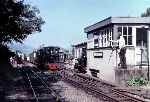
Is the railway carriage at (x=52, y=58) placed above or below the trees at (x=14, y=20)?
below

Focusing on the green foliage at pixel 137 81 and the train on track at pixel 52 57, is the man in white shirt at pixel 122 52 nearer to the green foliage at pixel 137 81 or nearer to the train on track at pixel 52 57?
the green foliage at pixel 137 81

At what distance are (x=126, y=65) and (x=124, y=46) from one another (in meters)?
A: 1.35

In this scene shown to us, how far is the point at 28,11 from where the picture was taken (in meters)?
52.2

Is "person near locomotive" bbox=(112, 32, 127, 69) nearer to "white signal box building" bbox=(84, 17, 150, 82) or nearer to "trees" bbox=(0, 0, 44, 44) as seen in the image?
"white signal box building" bbox=(84, 17, 150, 82)

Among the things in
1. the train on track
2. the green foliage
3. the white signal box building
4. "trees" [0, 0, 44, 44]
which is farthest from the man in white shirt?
the train on track

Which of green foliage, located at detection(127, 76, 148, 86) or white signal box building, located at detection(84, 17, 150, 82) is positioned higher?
white signal box building, located at detection(84, 17, 150, 82)

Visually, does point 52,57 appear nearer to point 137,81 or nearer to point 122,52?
point 122,52

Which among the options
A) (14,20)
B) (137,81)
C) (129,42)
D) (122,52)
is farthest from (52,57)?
(137,81)

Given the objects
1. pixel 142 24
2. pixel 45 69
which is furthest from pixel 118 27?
pixel 45 69

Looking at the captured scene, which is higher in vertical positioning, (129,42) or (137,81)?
(129,42)

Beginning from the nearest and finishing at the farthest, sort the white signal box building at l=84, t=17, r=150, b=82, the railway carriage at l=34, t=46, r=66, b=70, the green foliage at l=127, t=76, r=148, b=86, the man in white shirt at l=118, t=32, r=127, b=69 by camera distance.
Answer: the green foliage at l=127, t=76, r=148, b=86
the man in white shirt at l=118, t=32, r=127, b=69
the white signal box building at l=84, t=17, r=150, b=82
the railway carriage at l=34, t=46, r=66, b=70

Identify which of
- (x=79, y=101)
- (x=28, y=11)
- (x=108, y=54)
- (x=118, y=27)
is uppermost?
(x=28, y=11)

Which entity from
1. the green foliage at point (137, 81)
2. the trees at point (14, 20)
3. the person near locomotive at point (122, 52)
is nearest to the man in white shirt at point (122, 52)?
the person near locomotive at point (122, 52)

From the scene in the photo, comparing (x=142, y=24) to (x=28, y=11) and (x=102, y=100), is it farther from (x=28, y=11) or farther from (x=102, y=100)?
(x=28, y=11)
